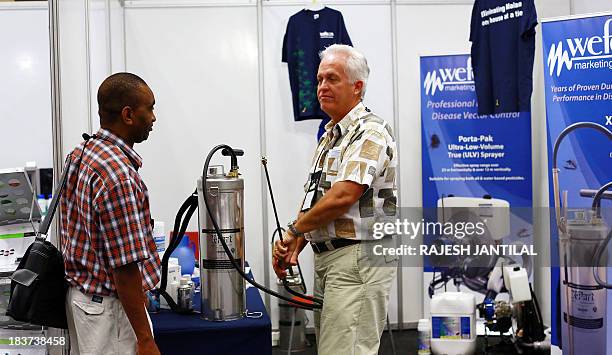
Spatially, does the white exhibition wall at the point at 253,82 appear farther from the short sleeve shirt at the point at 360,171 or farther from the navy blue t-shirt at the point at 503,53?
the short sleeve shirt at the point at 360,171

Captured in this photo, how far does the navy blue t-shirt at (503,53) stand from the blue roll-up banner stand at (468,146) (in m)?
0.44

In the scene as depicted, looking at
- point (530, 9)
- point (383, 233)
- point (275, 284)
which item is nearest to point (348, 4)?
point (530, 9)

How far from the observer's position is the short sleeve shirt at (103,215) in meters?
1.78

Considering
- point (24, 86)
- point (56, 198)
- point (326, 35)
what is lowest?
point (56, 198)

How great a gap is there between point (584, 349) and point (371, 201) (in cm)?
215

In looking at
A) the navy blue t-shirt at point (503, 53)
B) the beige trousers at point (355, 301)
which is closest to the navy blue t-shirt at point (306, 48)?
the navy blue t-shirt at point (503, 53)

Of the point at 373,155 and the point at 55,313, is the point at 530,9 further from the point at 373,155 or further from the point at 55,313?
the point at 55,313

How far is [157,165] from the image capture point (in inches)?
205

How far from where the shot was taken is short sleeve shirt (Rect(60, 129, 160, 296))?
1776mm

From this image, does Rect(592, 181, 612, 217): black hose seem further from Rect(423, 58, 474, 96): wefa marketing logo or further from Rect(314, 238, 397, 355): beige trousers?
Rect(314, 238, 397, 355): beige trousers

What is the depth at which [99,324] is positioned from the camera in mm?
1885

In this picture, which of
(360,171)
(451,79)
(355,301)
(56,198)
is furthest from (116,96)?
(451,79)

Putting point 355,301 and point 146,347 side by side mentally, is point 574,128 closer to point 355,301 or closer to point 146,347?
point 355,301

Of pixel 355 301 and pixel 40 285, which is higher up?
pixel 40 285
